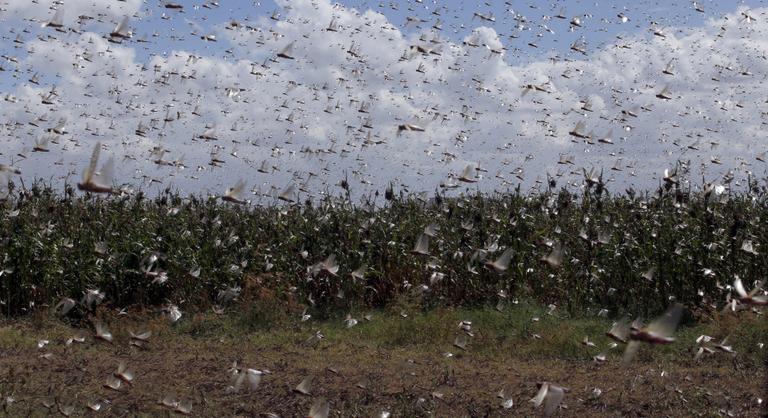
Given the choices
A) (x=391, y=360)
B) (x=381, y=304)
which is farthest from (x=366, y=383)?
(x=381, y=304)

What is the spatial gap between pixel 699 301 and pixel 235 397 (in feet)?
20.0

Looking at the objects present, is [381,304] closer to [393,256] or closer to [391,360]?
[393,256]

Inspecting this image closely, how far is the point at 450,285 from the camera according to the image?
37.4ft

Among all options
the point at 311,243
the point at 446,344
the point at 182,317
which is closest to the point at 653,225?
the point at 446,344

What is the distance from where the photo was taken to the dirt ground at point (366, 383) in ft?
21.6

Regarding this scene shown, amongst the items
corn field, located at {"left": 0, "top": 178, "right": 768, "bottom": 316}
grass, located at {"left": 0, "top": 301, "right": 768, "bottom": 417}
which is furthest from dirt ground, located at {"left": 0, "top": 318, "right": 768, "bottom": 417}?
corn field, located at {"left": 0, "top": 178, "right": 768, "bottom": 316}

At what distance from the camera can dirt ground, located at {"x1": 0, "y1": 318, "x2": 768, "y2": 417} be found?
6.57 meters

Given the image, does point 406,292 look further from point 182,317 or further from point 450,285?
point 182,317

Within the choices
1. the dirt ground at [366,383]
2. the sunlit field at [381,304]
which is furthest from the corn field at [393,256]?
the dirt ground at [366,383]

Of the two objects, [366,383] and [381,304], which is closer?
[366,383]

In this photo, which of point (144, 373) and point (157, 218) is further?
point (157, 218)

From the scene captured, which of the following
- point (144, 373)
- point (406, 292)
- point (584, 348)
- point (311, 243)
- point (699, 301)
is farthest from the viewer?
point (311, 243)

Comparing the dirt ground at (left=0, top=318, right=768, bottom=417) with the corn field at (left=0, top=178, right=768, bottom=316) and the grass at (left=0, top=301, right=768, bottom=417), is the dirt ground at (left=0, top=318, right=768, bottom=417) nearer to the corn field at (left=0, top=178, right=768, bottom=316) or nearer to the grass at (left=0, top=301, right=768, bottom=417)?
the grass at (left=0, top=301, right=768, bottom=417)

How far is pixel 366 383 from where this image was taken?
713cm
